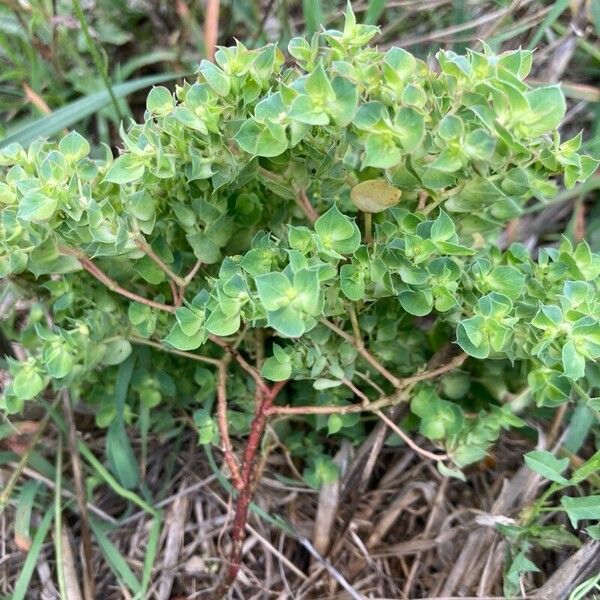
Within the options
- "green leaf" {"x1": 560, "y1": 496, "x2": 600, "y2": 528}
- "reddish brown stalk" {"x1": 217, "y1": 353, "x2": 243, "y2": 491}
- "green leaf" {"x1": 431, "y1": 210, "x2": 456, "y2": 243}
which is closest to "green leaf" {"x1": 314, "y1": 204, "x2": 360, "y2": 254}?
"green leaf" {"x1": 431, "y1": 210, "x2": 456, "y2": 243}

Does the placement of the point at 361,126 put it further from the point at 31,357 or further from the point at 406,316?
the point at 31,357

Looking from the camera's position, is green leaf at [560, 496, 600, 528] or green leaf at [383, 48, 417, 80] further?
green leaf at [560, 496, 600, 528]

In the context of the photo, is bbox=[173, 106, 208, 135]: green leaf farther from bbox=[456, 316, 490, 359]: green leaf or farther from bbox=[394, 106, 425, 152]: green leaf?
bbox=[456, 316, 490, 359]: green leaf

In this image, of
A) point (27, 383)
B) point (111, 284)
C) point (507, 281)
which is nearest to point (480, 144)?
point (507, 281)

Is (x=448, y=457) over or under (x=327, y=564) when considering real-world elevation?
over

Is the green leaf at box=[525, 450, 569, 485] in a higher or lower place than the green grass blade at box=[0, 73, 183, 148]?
lower

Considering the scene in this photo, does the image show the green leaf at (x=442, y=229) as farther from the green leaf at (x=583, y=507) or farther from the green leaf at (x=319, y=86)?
the green leaf at (x=583, y=507)

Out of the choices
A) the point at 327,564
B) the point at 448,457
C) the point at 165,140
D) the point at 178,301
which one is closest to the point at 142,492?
the point at 327,564

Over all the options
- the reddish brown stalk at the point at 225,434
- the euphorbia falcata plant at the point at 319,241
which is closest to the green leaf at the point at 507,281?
the euphorbia falcata plant at the point at 319,241
